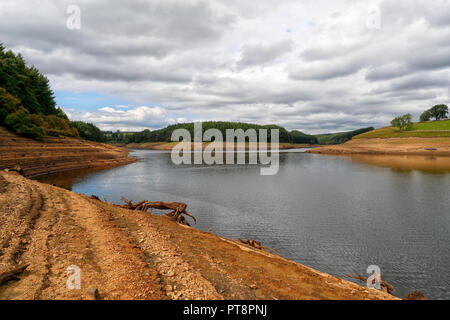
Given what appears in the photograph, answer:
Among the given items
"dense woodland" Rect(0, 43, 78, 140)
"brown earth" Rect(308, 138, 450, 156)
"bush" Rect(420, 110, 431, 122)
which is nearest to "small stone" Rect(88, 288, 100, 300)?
"dense woodland" Rect(0, 43, 78, 140)

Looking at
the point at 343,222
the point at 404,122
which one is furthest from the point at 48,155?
the point at 404,122

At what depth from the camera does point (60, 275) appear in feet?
18.2

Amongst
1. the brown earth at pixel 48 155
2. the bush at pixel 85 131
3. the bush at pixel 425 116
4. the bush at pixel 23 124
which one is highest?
the bush at pixel 425 116

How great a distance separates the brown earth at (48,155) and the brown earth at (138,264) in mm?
34647

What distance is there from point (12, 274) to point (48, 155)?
165 feet

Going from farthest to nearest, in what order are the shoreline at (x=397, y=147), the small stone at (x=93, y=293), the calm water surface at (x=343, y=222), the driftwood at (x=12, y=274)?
1. the shoreline at (x=397, y=147)
2. the calm water surface at (x=343, y=222)
3. the driftwood at (x=12, y=274)
4. the small stone at (x=93, y=293)

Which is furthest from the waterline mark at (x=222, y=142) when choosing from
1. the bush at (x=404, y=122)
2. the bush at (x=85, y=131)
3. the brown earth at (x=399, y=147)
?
the bush at (x=404, y=122)

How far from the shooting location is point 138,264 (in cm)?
646

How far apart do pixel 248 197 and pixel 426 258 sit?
1612cm

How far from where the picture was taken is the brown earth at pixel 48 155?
3649 cm

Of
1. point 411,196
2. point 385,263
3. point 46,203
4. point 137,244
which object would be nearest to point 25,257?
point 137,244

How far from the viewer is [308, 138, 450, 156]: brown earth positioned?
84625mm

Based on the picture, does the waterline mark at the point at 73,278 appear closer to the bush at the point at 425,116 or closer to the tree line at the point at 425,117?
the tree line at the point at 425,117

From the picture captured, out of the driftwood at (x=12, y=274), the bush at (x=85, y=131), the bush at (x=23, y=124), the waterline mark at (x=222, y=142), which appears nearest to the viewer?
the driftwood at (x=12, y=274)
